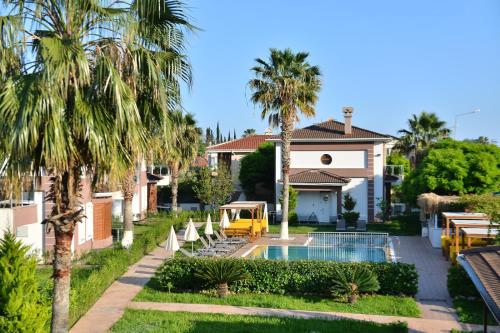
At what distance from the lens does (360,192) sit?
37.7 meters

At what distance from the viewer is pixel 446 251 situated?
23.1 m

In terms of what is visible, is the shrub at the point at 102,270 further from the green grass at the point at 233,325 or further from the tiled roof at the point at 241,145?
the tiled roof at the point at 241,145

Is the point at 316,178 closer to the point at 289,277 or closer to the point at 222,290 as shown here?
the point at 289,277

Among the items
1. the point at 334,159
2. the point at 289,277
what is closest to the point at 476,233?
the point at 289,277

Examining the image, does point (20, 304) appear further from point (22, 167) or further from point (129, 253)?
point (129, 253)

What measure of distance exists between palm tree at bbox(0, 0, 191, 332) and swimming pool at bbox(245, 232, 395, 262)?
15.5 meters

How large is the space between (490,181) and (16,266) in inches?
1014

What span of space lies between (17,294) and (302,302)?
8022 mm

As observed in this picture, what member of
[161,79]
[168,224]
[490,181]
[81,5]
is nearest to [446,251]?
[490,181]

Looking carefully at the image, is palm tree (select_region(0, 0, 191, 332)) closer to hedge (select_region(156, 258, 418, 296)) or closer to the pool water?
hedge (select_region(156, 258, 418, 296))

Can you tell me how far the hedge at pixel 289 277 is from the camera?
1595cm

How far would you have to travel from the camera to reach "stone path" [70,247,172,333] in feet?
42.2

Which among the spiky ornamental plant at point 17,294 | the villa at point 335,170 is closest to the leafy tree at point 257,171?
the villa at point 335,170

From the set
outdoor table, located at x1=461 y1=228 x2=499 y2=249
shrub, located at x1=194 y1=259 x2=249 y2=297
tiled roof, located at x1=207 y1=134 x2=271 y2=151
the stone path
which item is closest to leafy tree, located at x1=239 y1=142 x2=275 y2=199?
tiled roof, located at x1=207 y1=134 x2=271 y2=151
